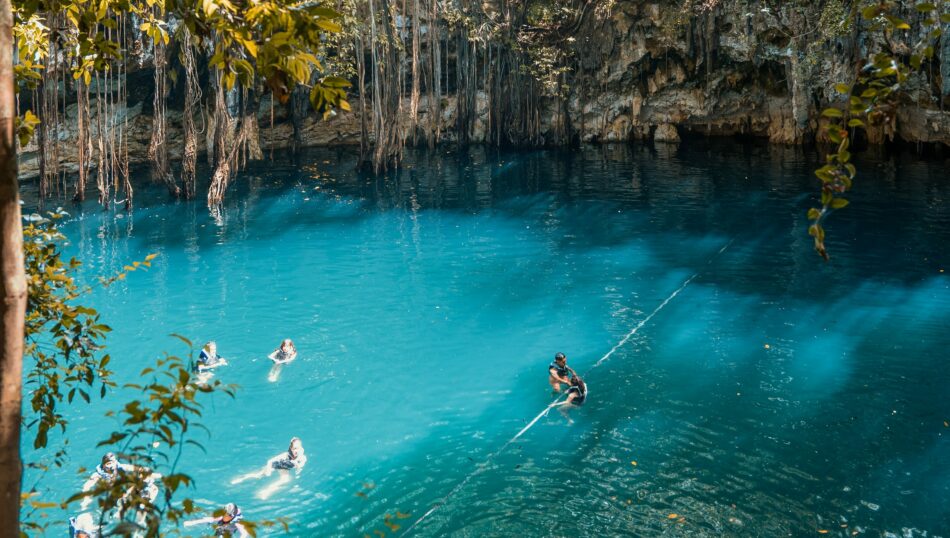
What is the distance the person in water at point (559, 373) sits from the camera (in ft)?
34.7

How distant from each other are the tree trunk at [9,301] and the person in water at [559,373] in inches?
333

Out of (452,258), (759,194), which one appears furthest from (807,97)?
(452,258)

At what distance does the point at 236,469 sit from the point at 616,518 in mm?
3960

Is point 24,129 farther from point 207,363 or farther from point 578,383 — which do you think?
point 207,363

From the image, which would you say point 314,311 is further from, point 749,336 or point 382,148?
point 382,148

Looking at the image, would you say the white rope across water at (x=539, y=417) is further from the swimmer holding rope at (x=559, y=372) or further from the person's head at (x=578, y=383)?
the person's head at (x=578, y=383)

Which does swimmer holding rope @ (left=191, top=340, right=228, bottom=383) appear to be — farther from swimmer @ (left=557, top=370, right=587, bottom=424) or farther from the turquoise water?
swimmer @ (left=557, top=370, right=587, bottom=424)

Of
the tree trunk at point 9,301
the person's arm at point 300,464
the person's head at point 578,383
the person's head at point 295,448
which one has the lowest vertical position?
the person's arm at point 300,464

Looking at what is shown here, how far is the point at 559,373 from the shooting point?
35.0 ft

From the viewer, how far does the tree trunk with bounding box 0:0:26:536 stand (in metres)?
2.30

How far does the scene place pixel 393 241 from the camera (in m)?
18.6

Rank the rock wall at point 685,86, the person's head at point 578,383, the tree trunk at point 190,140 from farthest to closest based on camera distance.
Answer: the rock wall at point 685,86
the tree trunk at point 190,140
the person's head at point 578,383

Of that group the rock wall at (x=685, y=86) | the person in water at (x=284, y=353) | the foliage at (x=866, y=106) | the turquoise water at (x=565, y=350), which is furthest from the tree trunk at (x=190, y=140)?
the foliage at (x=866, y=106)

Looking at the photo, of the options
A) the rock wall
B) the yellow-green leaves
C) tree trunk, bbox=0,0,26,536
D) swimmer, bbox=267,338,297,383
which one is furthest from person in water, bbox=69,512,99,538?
the rock wall
